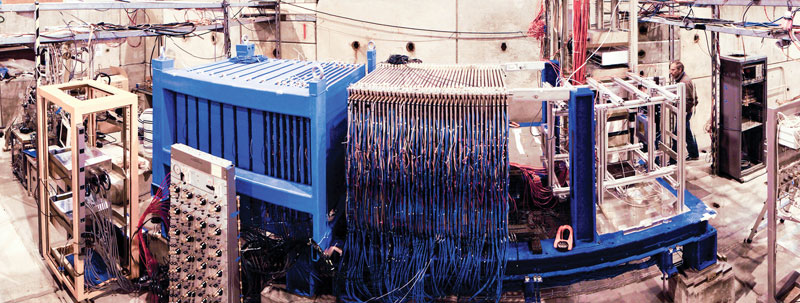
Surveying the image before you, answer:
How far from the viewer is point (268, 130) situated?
412cm

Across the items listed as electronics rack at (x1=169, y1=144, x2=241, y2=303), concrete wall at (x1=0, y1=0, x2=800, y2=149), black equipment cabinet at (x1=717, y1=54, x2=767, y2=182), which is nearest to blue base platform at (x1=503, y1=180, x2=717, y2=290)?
electronics rack at (x1=169, y1=144, x2=241, y2=303)

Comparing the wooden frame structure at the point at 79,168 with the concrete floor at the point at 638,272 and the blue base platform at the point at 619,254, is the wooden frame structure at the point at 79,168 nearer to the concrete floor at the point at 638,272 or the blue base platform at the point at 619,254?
the concrete floor at the point at 638,272

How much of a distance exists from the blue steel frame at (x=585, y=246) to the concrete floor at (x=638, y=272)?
101 millimetres

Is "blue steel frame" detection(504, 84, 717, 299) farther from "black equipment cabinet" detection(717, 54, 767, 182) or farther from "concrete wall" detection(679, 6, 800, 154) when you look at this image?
"concrete wall" detection(679, 6, 800, 154)

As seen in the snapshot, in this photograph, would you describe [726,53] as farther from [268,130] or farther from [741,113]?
[268,130]

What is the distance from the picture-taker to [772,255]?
443 centimetres

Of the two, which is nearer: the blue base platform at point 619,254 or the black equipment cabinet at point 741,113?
the blue base platform at point 619,254

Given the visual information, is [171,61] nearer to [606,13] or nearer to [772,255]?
[772,255]

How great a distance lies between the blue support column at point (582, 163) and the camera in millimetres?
4152

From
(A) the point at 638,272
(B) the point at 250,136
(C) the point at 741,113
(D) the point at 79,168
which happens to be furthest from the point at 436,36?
(D) the point at 79,168

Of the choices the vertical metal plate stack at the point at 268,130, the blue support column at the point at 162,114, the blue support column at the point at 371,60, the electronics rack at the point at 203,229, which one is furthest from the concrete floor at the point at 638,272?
the blue support column at the point at 371,60

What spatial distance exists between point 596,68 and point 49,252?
4.94 metres

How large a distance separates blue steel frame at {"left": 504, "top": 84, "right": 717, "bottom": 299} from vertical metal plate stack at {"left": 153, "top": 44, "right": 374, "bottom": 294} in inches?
53.0

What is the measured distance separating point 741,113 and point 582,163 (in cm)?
438
